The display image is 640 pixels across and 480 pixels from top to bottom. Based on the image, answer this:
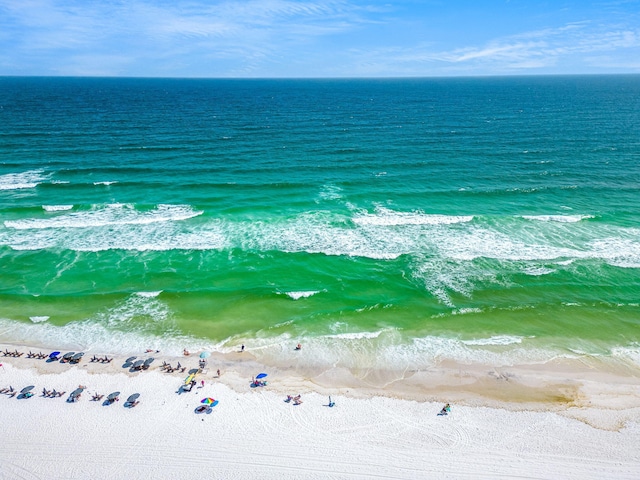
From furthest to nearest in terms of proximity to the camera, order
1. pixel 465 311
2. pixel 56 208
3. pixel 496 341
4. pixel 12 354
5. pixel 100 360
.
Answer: pixel 56 208 → pixel 465 311 → pixel 496 341 → pixel 12 354 → pixel 100 360

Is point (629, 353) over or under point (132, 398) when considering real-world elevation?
over

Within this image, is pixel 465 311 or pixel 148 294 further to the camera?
pixel 148 294

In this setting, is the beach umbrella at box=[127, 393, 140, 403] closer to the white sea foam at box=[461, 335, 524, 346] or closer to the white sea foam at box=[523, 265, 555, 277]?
the white sea foam at box=[461, 335, 524, 346]

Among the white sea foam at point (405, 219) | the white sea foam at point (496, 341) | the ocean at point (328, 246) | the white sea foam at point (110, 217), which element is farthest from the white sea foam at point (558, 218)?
the white sea foam at point (110, 217)

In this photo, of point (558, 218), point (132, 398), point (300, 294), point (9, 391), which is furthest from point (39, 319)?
point (558, 218)

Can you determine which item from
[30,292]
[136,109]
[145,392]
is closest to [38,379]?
[145,392]

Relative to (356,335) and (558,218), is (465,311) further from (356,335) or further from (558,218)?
(558,218)
